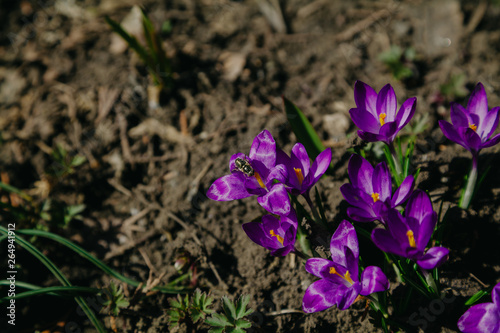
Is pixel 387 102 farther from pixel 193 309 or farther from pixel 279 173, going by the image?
pixel 193 309

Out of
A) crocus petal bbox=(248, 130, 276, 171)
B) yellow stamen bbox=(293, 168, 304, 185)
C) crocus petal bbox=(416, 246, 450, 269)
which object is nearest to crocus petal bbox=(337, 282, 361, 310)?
crocus petal bbox=(416, 246, 450, 269)

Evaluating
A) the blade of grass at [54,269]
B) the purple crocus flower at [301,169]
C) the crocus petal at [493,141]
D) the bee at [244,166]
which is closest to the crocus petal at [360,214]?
the purple crocus flower at [301,169]

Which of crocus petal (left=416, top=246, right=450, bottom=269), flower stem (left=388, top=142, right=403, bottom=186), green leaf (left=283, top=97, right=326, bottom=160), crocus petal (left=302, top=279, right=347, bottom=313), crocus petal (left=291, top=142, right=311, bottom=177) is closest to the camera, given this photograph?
crocus petal (left=416, top=246, right=450, bottom=269)

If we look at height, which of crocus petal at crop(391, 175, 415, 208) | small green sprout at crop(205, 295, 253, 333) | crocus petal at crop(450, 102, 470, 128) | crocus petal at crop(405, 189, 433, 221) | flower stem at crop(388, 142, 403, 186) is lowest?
small green sprout at crop(205, 295, 253, 333)

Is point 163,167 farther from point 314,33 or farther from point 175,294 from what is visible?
point 314,33

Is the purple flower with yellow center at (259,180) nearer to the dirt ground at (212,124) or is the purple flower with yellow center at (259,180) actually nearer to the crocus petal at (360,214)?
the crocus petal at (360,214)

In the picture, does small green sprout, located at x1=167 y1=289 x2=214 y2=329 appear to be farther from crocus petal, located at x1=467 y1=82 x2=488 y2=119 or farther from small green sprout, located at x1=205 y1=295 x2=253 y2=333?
crocus petal, located at x1=467 y1=82 x2=488 y2=119
